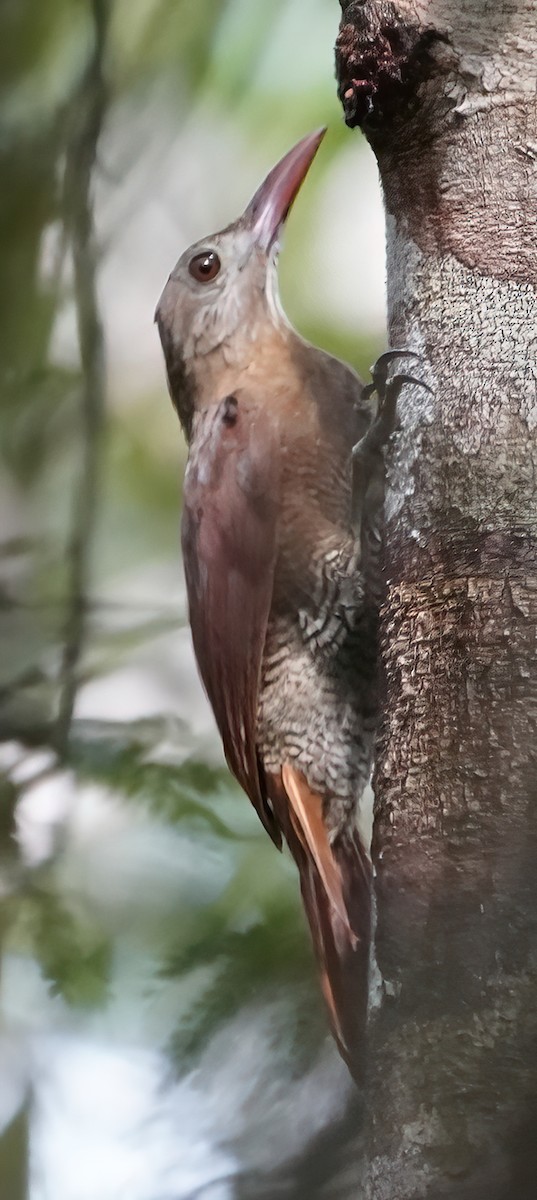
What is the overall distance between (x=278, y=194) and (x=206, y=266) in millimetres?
126

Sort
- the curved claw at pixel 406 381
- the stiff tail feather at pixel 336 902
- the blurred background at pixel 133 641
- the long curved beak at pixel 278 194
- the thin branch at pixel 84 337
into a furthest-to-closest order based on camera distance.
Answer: the thin branch at pixel 84 337, the blurred background at pixel 133 641, the long curved beak at pixel 278 194, the stiff tail feather at pixel 336 902, the curved claw at pixel 406 381

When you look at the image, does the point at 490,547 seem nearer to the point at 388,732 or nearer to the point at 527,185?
the point at 388,732

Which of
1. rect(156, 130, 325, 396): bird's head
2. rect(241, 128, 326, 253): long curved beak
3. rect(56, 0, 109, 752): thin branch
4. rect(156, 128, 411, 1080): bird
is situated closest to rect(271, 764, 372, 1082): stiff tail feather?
rect(156, 128, 411, 1080): bird

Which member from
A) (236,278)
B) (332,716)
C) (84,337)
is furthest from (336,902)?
(84,337)

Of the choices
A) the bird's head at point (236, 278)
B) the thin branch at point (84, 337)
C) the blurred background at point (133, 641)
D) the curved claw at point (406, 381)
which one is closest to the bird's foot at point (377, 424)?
the curved claw at point (406, 381)

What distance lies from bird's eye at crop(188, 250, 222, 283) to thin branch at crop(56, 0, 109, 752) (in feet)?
1.74

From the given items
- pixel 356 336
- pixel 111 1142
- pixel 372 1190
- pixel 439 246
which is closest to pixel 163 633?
pixel 356 336

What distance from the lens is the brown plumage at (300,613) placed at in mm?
1144

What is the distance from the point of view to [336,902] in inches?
43.5

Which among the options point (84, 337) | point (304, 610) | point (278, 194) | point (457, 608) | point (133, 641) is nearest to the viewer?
point (457, 608)

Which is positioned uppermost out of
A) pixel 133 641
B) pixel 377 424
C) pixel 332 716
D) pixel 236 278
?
pixel 236 278

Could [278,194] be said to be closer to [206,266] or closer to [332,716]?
[206,266]

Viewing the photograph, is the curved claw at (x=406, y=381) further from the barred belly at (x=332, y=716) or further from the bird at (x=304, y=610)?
the barred belly at (x=332, y=716)

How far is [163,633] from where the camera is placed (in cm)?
182
